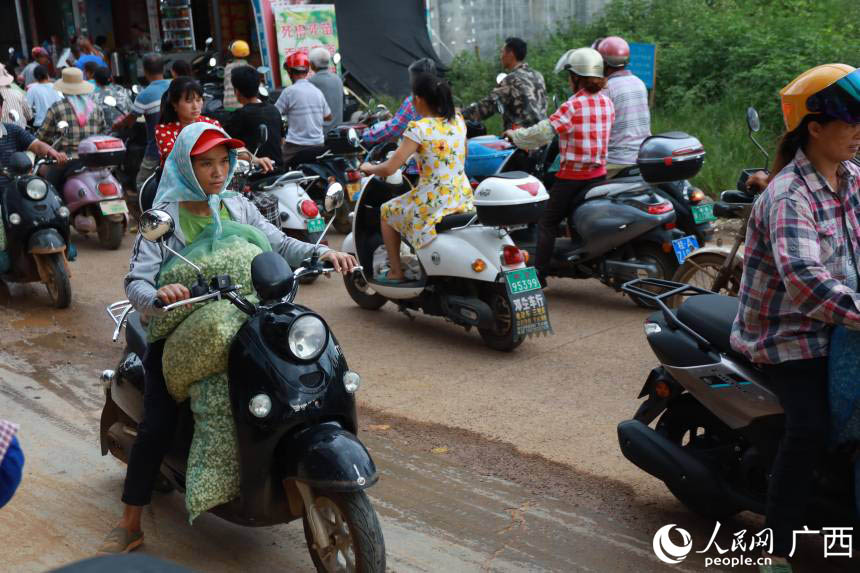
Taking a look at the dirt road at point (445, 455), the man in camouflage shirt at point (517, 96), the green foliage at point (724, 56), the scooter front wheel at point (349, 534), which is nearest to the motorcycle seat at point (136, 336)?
the dirt road at point (445, 455)

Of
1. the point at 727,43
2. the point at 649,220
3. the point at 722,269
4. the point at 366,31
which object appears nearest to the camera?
the point at 722,269

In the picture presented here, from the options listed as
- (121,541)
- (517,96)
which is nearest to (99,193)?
(517,96)

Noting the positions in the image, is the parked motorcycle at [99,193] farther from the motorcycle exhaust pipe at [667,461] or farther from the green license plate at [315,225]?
the motorcycle exhaust pipe at [667,461]

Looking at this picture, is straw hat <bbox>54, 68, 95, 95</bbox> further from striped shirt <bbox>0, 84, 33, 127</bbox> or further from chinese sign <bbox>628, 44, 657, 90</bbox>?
chinese sign <bbox>628, 44, 657, 90</bbox>

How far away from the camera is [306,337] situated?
12.0ft

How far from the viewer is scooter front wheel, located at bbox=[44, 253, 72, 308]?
27.0 feet

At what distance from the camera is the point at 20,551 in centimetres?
422

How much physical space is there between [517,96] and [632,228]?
121 inches

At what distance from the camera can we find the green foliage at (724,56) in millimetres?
11141

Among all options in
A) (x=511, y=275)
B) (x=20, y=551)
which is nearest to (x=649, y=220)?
(x=511, y=275)

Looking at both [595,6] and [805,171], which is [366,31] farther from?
[805,171]

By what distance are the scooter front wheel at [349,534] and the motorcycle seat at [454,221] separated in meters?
3.48

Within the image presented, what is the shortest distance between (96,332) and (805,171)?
19.0ft

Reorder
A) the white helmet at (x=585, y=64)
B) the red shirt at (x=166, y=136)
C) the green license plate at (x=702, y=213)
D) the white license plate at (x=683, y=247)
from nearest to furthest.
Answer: the red shirt at (x=166, y=136) → the white license plate at (x=683, y=247) → the white helmet at (x=585, y=64) → the green license plate at (x=702, y=213)
